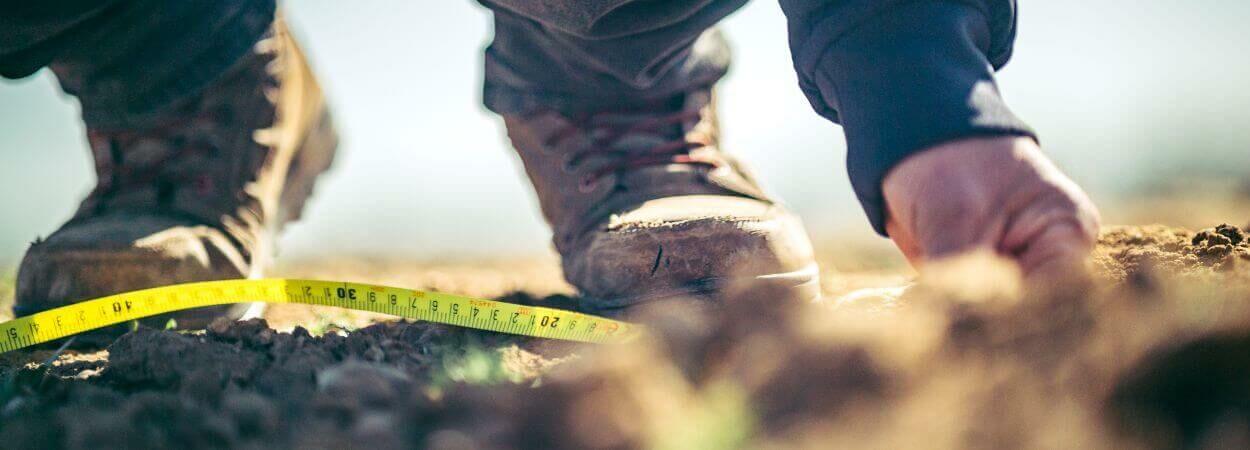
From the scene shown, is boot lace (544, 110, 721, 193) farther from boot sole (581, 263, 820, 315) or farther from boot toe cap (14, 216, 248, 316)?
boot toe cap (14, 216, 248, 316)

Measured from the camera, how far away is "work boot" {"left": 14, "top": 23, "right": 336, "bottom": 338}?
1968 mm

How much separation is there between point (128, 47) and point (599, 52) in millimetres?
1180

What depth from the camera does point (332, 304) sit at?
1776 millimetres

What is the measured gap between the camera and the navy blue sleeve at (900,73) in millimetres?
1220

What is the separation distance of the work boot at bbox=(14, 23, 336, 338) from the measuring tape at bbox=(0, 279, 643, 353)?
84mm

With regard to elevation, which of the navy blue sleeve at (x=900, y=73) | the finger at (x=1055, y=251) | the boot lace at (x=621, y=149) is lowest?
the boot lace at (x=621, y=149)

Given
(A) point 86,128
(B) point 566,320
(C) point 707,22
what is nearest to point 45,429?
(B) point 566,320

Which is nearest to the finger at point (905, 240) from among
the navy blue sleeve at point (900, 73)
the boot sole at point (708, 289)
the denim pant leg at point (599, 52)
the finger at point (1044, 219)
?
the navy blue sleeve at point (900, 73)

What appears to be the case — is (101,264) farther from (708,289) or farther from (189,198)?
(708,289)

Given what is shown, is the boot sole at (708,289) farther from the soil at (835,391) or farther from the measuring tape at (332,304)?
the soil at (835,391)

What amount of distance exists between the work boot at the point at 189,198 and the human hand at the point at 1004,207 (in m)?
1.64

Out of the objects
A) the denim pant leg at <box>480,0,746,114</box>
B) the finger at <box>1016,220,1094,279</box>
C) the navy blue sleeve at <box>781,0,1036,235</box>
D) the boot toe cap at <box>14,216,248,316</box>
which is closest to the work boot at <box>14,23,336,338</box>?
the boot toe cap at <box>14,216,248,316</box>

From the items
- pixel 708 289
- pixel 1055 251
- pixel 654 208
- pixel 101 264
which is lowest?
pixel 708 289

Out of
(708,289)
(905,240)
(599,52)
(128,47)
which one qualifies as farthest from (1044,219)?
(128,47)
